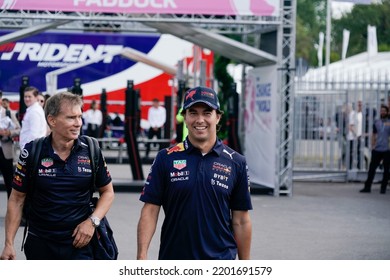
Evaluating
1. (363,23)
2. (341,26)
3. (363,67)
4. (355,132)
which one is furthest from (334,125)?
(341,26)

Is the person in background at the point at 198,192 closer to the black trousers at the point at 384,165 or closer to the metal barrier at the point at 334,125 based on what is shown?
the black trousers at the point at 384,165

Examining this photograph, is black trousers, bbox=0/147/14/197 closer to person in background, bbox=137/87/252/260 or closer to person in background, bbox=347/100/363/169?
person in background, bbox=137/87/252/260

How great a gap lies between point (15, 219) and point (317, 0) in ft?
286

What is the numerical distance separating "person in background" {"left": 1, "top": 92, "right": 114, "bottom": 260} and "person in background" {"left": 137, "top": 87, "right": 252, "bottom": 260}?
2.18 feet

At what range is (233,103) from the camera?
21297 mm

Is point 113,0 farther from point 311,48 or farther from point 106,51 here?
point 311,48

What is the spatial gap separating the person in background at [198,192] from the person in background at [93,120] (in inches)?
983

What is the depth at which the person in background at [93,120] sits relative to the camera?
1187 inches

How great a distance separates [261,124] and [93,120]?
485 inches

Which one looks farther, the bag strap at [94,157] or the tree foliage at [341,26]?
the tree foliage at [341,26]

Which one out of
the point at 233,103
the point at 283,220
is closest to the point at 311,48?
the point at 233,103

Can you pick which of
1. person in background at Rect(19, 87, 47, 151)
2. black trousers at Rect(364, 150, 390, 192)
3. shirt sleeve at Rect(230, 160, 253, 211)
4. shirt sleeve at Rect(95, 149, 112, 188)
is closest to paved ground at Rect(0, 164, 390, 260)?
black trousers at Rect(364, 150, 390, 192)

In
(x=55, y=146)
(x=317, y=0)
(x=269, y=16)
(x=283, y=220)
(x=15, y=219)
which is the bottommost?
(x=283, y=220)

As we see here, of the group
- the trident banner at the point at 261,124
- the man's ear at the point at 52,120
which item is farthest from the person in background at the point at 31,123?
the man's ear at the point at 52,120
